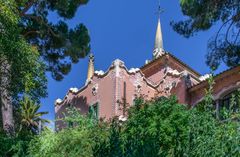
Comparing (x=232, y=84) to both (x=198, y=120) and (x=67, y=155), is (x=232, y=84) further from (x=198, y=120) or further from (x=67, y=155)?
(x=198, y=120)

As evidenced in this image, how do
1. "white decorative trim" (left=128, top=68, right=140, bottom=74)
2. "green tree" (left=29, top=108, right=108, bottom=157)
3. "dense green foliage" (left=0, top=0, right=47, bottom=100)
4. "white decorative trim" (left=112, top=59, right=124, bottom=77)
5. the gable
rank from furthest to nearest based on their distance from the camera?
the gable
"white decorative trim" (left=128, top=68, right=140, bottom=74)
"white decorative trim" (left=112, top=59, right=124, bottom=77)
"dense green foliage" (left=0, top=0, right=47, bottom=100)
"green tree" (left=29, top=108, right=108, bottom=157)

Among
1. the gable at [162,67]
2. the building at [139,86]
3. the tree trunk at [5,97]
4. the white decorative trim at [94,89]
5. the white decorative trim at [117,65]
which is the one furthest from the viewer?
the gable at [162,67]

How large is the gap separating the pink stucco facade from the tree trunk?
705cm

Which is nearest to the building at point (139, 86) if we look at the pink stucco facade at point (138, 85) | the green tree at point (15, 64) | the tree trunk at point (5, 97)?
the pink stucco facade at point (138, 85)

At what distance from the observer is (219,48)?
64.3 ft

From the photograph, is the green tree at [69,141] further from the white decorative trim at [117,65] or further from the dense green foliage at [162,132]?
the white decorative trim at [117,65]

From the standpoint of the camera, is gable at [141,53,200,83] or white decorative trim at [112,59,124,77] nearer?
white decorative trim at [112,59,124,77]

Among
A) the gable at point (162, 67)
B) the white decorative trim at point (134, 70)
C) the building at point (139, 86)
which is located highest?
the gable at point (162, 67)

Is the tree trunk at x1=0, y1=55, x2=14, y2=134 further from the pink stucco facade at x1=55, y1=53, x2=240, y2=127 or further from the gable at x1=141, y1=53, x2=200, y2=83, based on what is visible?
the gable at x1=141, y1=53, x2=200, y2=83

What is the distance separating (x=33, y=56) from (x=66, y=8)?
5413 millimetres

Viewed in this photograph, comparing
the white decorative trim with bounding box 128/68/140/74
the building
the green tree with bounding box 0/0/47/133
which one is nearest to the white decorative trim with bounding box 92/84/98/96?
the building

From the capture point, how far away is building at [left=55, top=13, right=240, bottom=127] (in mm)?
25172

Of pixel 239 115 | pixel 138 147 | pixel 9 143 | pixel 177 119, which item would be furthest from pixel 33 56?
pixel 138 147

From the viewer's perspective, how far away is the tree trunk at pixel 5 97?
16695mm
